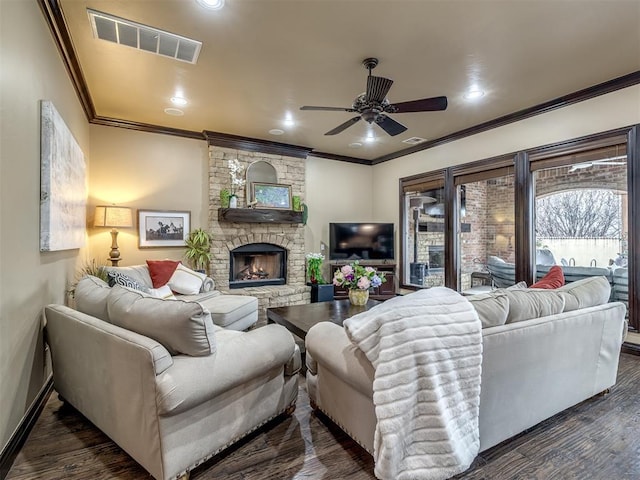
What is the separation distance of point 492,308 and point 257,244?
458 centimetres

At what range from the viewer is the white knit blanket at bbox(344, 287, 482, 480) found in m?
1.55

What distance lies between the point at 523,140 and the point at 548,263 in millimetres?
1633

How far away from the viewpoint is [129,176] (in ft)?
16.3

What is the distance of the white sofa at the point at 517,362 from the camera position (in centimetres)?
182

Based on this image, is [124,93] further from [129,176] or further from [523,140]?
[523,140]

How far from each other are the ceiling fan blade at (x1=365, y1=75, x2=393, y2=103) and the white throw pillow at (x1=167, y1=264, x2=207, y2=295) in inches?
118

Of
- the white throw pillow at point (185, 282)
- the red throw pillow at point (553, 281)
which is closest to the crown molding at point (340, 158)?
the white throw pillow at point (185, 282)

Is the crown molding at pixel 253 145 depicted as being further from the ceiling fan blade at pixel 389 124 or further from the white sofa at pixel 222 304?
the ceiling fan blade at pixel 389 124

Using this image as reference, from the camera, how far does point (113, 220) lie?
14.5ft

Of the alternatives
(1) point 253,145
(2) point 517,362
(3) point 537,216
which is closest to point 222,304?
(2) point 517,362

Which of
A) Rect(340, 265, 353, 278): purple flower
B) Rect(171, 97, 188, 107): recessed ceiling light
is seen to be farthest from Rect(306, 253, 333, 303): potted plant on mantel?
Rect(171, 97, 188, 107): recessed ceiling light

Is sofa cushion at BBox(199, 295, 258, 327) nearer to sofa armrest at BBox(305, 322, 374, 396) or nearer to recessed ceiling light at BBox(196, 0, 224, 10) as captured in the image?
sofa armrest at BBox(305, 322, 374, 396)

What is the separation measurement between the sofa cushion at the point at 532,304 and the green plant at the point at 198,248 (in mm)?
4387

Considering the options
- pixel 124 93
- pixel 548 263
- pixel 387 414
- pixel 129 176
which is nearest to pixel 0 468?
pixel 387 414
